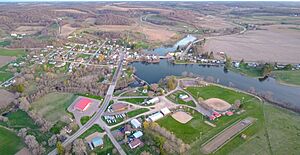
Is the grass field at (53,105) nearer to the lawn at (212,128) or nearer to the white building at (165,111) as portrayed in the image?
the white building at (165,111)

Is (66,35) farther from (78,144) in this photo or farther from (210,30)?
(78,144)

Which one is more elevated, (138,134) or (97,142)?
(138,134)

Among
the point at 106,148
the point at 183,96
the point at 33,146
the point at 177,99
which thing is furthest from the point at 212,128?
the point at 33,146

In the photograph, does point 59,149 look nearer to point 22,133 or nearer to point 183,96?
point 22,133

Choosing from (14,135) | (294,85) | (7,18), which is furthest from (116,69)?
(7,18)

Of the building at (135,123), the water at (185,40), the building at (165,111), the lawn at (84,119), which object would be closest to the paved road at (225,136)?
the building at (165,111)

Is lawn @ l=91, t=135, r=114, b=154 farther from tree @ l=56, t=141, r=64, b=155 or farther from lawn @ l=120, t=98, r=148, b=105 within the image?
lawn @ l=120, t=98, r=148, b=105
